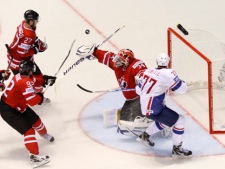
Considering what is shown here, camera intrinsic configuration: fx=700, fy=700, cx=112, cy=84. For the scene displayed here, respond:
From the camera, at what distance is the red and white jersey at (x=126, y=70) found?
5.20 m

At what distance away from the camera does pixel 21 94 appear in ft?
16.5

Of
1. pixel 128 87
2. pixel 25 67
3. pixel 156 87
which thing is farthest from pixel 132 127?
pixel 25 67

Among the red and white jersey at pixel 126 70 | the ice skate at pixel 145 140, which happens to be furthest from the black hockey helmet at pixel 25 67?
the ice skate at pixel 145 140

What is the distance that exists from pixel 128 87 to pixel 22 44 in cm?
93

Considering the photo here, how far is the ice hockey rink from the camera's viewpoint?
5059 mm

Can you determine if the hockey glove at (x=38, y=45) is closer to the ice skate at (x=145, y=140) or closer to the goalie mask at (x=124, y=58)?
the goalie mask at (x=124, y=58)

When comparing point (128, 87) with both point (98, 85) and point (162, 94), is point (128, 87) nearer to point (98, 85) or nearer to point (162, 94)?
point (162, 94)

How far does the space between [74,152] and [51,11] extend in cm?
286

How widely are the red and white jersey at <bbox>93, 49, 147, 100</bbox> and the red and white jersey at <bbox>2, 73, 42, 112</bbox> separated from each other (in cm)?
65

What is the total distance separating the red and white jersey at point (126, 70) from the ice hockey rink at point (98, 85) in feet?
0.91

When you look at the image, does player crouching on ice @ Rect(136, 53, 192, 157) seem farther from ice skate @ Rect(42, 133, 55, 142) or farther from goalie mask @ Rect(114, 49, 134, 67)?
ice skate @ Rect(42, 133, 55, 142)

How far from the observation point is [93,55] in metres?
5.48

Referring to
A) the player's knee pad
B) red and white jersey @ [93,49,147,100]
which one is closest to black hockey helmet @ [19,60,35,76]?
red and white jersey @ [93,49,147,100]

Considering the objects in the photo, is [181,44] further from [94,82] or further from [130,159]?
[130,159]
